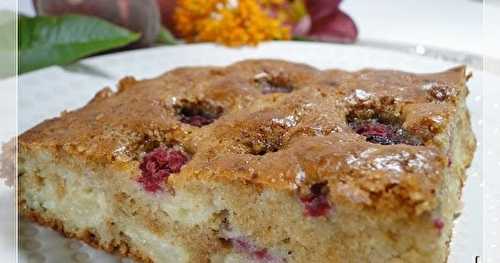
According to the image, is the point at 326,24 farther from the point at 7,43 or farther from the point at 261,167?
the point at 261,167

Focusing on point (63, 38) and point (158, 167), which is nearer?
point (158, 167)

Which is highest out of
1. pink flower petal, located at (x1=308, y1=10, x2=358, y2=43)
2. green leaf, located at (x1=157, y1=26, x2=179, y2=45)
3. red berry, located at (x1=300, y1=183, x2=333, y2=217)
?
red berry, located at (x1=300, y1=183, x2=333, y2=217)

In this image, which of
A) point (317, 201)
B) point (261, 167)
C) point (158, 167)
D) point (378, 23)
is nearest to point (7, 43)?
point (158, 167)

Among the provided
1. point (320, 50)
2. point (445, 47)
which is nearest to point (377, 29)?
point (445, 47)

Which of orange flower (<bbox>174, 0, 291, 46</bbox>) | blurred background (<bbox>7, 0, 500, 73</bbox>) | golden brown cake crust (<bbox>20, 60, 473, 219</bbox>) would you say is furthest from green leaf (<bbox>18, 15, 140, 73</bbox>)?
golden brown cake crust (<bbox>20, 60, 473, 219</bbox>)

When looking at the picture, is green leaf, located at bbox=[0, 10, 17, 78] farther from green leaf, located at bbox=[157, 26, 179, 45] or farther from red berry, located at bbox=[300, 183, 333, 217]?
green leaf, located at bbox=[157, 26, 179, 45]

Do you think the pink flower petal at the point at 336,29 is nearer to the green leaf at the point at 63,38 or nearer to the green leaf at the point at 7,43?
the green leaf at the point at 63,38
